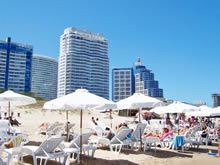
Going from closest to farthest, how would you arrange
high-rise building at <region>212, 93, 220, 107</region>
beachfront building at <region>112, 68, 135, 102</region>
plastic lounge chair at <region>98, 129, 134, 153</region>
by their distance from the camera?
1. plastic lounge chair at <region>98, 129, 134, 153</region>
2. high-rise building at <region>212, 93, 220, 107</region>
3. beachfront building at <region>112, 68, 135, 102</region>

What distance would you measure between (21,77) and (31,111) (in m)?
78.3

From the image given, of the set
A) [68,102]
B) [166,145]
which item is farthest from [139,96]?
[68,102]

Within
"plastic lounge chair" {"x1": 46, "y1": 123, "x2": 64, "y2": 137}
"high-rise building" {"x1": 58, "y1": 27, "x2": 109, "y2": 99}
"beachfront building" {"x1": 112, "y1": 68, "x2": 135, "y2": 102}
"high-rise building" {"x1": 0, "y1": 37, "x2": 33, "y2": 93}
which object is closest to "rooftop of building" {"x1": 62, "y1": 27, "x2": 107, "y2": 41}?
"high-rise building" {"x1": 58, "y1": 27, "x2": 109, "y2": 99}

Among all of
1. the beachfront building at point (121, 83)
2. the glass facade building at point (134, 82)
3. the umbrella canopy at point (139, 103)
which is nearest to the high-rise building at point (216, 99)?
the glass facade building at point (134, 82)

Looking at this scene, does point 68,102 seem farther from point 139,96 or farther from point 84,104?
point 139,96

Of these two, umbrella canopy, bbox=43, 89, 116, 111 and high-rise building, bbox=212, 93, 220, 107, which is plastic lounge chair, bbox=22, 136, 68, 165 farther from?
high-rise building, bbox=212, 93, 220, 107

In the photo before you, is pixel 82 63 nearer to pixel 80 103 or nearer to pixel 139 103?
pixel 139 103

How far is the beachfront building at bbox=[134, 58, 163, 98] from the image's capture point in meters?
156

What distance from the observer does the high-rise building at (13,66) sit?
102 metres

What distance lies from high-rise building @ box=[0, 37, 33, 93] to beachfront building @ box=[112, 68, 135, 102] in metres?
51.9

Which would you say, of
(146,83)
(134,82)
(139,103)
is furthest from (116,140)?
(146,83)

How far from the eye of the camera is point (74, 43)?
11275cm

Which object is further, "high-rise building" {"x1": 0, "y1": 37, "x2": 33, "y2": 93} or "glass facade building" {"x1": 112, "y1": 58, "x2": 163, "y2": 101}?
"glass facade building" {"x1": 112, "y1": 58, "x2": 163, "y2": 101}

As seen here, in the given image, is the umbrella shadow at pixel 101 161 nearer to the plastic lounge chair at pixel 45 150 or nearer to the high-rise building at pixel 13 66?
the plastic lounge chair at pixel 45 150
